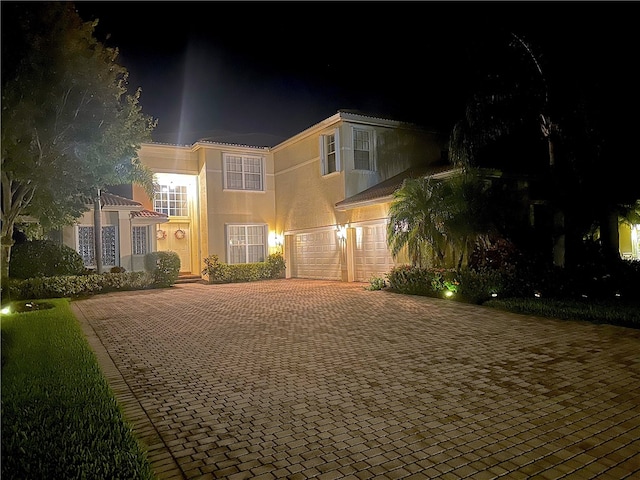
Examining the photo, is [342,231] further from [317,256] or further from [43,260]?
[43,260]

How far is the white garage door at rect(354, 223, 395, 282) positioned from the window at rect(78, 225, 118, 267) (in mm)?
10015

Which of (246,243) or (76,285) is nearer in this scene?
(76,285)

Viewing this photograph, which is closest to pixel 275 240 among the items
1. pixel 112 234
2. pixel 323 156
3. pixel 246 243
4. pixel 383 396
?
pixel 246 243

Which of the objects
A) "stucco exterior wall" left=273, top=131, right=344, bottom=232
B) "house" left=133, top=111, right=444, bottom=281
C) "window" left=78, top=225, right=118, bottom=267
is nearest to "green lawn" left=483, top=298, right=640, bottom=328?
"house" left=133, top=111, right=444, bottom=281

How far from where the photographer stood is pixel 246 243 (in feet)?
68.6

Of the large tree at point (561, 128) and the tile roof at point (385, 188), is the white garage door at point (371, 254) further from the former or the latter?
the large tree at point (561, 128)

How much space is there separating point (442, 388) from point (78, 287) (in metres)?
14.1

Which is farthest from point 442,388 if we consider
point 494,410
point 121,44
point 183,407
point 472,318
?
point 121,44

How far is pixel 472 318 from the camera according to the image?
28.1ft

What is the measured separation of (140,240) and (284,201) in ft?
22.3

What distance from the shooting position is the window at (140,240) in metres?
19.4

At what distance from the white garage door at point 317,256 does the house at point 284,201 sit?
0.05 meters

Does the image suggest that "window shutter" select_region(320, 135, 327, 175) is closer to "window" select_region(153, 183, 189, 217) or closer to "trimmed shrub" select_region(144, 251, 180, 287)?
"trimmed shrub" select_region(144, 251, 180, 287)

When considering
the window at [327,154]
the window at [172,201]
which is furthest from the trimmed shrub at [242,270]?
the window at [327,154]
